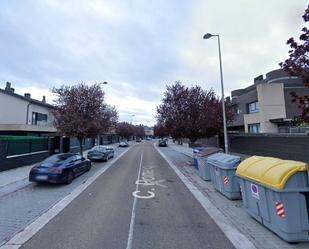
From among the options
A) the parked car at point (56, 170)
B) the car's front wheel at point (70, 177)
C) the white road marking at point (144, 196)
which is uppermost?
the parked car at point (56, 170)

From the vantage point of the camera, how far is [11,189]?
10.5 metres

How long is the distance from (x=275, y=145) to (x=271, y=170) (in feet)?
32.9

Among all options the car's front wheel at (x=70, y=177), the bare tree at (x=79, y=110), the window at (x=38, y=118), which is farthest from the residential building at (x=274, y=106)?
the window at (x=38, y=118)

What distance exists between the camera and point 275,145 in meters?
14.7

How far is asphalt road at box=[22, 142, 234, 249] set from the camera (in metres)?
5.25

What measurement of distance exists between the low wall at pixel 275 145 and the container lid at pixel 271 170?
5.85m

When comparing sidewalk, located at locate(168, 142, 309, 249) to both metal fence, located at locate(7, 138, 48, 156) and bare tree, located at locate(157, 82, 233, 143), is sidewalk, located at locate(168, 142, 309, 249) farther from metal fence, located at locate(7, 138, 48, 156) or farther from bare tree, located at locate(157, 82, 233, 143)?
metal fence, located at locate(7, 138, 48, 156)

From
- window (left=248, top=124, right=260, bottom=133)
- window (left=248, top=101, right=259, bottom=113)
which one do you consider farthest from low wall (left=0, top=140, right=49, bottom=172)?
window (left=248, top=101, right=259, bottom=113)

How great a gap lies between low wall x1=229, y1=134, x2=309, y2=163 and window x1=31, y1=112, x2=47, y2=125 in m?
22.4

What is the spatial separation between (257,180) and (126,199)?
475 centimetres

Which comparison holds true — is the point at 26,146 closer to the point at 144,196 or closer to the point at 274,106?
the point at 144,196

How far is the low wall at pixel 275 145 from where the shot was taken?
1194cm

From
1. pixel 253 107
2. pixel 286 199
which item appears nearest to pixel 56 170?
pixel 286 199

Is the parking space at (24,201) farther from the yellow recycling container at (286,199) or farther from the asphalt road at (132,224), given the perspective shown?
the yellow recycling container at (286,199)
